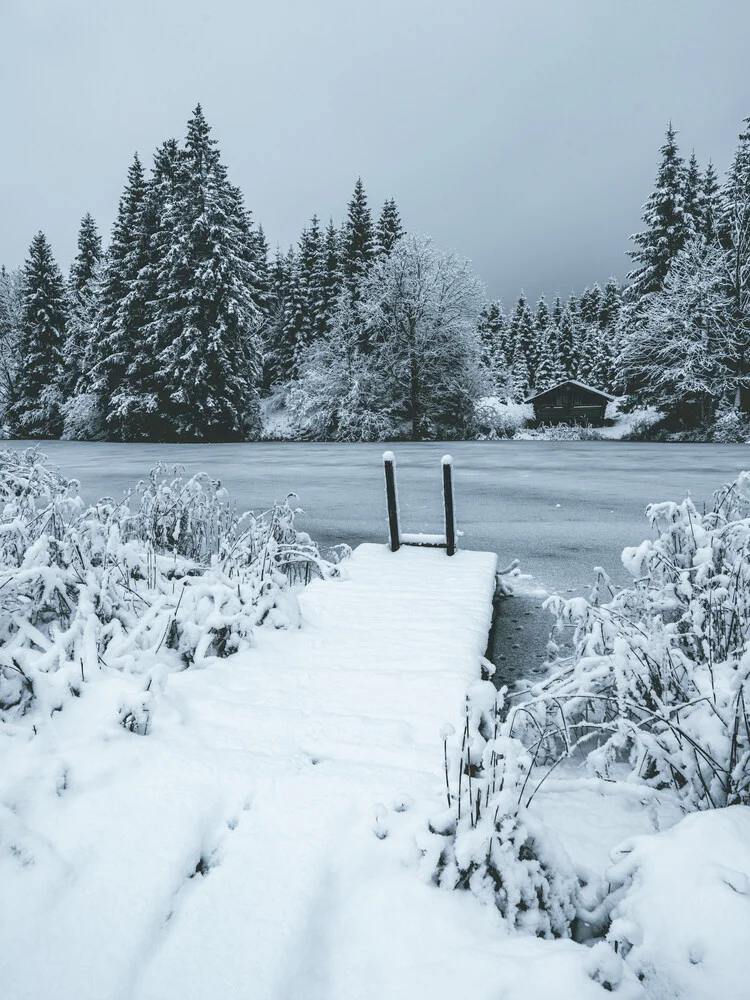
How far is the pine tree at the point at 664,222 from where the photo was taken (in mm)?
34969

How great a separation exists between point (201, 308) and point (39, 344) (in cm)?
1699

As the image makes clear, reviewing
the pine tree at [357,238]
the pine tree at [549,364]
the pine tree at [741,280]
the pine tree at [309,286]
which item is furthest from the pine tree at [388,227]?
the pine tree at [549,364]

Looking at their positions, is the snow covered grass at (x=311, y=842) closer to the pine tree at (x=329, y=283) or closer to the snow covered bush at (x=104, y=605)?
the snow covered bush at (x=104, y=605)

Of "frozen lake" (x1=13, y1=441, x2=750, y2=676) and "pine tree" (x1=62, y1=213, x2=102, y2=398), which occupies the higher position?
"pine tree" (x1=62, y1=213, x2=102, y2=398)

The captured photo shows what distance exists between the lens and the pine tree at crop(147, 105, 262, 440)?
110ft

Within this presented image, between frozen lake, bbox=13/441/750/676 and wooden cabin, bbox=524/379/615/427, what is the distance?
31807mm

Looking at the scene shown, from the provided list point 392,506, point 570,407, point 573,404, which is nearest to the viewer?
point 392,506

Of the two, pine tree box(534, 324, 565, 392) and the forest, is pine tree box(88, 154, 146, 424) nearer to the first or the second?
the forest

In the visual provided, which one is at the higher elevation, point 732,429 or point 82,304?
point 82,304

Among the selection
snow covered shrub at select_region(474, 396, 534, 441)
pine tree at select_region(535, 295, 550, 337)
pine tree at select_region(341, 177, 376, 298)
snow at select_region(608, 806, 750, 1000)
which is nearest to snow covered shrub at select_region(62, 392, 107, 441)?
pine tree at select_region(341, 177, 376, 298)

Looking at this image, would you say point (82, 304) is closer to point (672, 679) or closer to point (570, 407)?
point (570, 407)

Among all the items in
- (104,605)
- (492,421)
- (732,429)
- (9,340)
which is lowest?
(104,605)

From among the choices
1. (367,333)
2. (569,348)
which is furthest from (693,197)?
(569,348)

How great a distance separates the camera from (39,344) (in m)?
42.6
